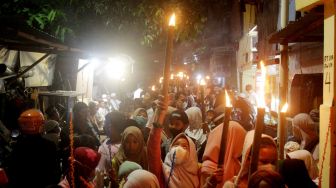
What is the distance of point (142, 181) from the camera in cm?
401

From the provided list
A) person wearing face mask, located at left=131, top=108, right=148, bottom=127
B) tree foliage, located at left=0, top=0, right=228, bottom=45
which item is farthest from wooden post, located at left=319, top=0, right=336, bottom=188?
tree foliage, located at left=0, top=0, right=228, bottom=45

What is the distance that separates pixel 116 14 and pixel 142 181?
28.5ft

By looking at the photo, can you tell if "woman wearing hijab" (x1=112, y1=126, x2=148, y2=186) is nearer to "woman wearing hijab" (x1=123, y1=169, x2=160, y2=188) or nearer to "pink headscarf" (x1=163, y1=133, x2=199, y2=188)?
"pink headscarf" (x1=163, y1=133, x2=199, y2=188)

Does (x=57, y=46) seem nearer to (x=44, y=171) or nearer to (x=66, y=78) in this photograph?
(x=44, y=171)

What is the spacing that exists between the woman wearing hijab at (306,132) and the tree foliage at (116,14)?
4.92 metres

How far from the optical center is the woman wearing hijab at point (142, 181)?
4004 mm

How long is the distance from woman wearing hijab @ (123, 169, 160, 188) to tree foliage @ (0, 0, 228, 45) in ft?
22.6

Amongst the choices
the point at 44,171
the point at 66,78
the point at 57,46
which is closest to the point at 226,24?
the point at 66,78

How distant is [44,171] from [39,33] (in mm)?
2783

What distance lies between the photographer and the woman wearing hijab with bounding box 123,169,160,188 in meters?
4.00

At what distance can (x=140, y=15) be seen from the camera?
1167cm

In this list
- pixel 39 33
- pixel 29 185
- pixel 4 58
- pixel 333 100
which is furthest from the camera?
pixel 4 58


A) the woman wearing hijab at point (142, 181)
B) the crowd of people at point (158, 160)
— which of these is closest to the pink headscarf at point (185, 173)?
the crowd of people at point (158, 160)

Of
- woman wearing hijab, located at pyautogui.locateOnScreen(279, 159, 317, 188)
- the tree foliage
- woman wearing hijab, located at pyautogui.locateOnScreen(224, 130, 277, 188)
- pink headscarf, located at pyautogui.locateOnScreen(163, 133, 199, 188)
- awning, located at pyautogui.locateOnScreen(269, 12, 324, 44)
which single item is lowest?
pink headscarf, located at pyautogui.locateOnScreen(163, 133, 199, 188)
